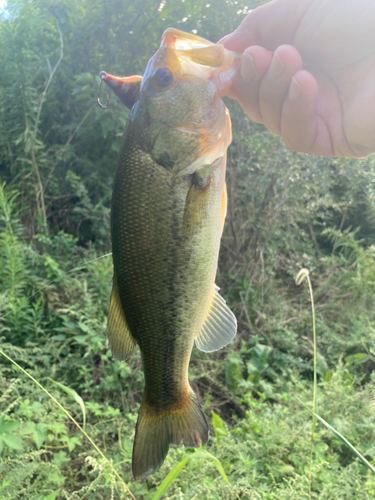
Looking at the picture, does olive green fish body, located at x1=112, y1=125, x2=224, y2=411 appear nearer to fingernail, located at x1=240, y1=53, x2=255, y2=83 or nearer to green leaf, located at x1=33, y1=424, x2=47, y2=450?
fingernail, located at x1=240, y1=53, x2=255, y2=83

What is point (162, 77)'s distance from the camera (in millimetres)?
1075

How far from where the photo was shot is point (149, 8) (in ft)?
12.1

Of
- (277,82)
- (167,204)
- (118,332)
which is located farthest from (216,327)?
(277,82)

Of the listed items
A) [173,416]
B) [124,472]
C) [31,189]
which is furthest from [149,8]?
[124,472]

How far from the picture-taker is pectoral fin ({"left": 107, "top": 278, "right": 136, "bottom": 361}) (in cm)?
118

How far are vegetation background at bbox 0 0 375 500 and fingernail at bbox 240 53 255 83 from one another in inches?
76.2

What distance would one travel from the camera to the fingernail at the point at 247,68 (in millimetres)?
1139

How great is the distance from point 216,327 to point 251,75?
0.94m

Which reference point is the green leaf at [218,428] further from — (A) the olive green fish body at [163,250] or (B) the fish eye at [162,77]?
(B) the fish eye at [162,77]

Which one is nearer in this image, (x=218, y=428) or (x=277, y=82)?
(x=277, y=82)

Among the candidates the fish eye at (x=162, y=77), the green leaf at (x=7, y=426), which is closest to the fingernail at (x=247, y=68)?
the fish eye at (x=162, y=77)

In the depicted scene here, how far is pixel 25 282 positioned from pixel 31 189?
1.34 m

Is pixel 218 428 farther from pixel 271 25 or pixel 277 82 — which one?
pixel 271 25

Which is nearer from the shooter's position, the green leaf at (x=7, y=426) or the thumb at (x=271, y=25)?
the thumb at (x=271, y=25)
